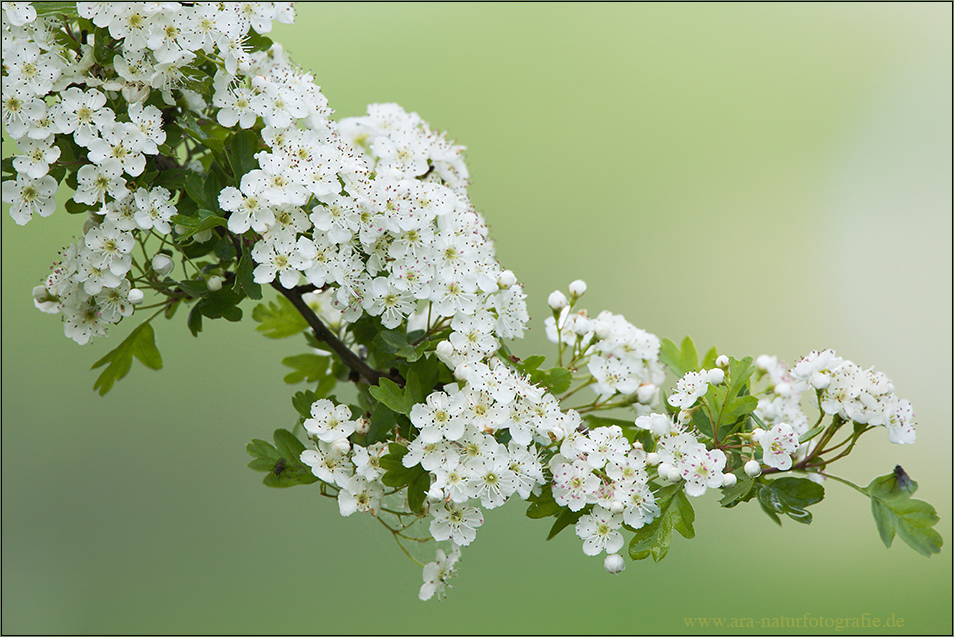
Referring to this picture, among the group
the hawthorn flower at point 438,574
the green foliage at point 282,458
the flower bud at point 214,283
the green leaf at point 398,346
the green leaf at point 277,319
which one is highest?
the green leaf at point 277,319

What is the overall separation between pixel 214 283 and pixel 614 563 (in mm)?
849

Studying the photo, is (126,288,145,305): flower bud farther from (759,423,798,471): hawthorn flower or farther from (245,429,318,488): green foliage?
(759,423,798,471): hawthorn flower

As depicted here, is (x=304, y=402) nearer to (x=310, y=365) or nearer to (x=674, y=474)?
(x=310, y=365)

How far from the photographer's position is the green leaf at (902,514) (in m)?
1.28

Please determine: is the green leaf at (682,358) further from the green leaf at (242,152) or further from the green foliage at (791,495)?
the green leaf at (242,152)

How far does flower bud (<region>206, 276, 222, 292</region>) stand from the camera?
1408mm

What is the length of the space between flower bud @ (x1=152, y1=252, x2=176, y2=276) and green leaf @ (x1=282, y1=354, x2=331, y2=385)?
1.28 feet

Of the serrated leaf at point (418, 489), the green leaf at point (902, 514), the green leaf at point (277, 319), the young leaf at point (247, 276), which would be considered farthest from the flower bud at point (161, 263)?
the green leaf at point (902, 514)

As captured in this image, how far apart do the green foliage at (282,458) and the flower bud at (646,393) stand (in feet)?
2.09

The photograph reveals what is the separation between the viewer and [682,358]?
1.57 metres

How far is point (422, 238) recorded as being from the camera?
1.32 metres

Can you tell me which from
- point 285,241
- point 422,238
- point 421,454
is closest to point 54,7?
point 285,241

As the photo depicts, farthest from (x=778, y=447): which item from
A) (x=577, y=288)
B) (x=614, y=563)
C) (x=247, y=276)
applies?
(x=247, y=276)

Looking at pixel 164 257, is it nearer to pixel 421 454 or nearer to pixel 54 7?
pixel 54 7
